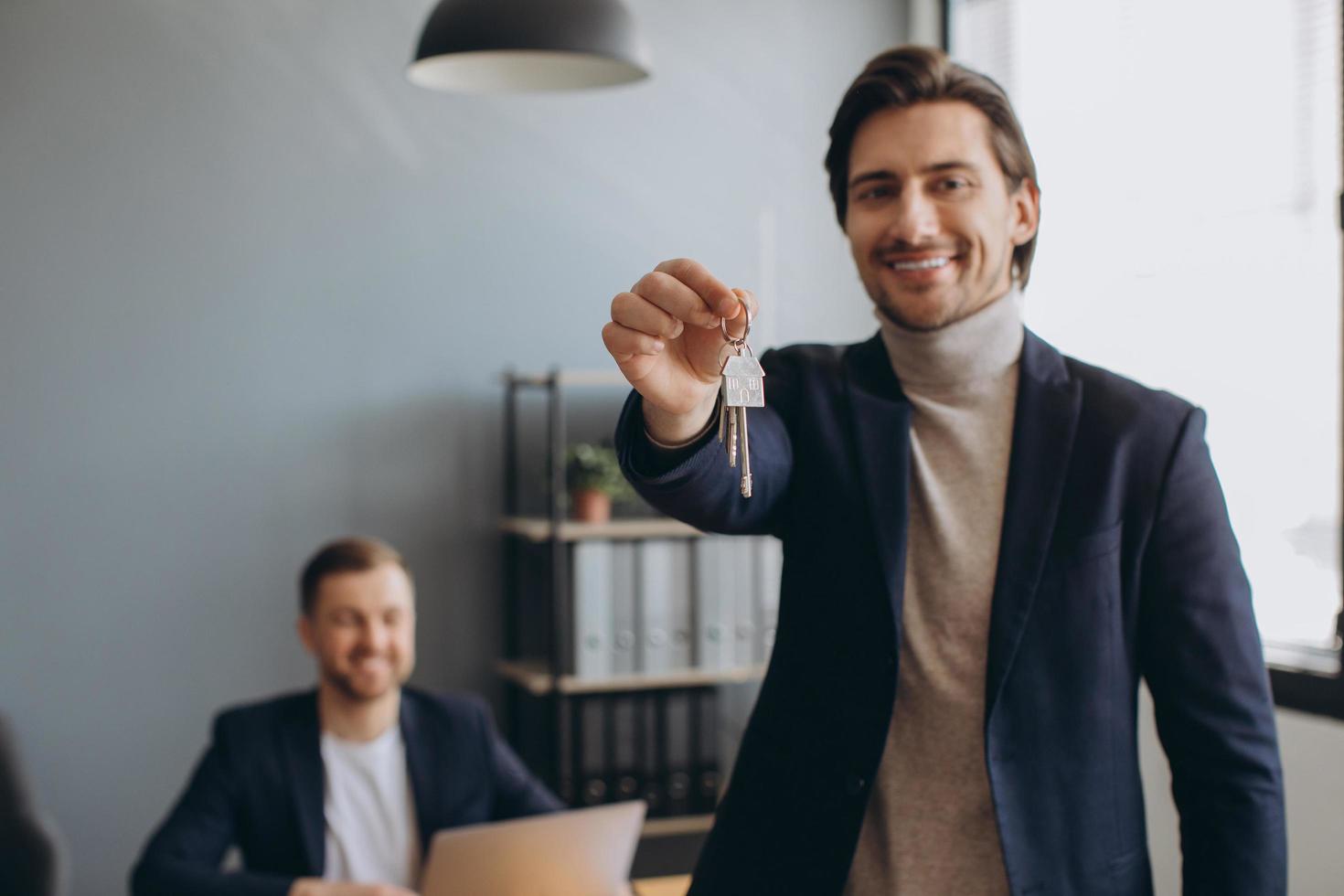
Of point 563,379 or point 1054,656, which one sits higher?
point 563,379

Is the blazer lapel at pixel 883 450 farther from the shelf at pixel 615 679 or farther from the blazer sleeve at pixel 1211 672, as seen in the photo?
the shelf at pixel 615 679

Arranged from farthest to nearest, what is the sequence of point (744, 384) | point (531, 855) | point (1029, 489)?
point (531, 855) < point (1029, 489) < point (744, 384)

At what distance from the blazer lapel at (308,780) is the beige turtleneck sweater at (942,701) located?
1.31 m

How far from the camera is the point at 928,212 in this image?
1113 millimetres

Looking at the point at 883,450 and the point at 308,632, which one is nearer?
the point at 883,450

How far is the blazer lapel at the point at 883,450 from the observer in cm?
114

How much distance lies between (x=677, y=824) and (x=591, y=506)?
86cm

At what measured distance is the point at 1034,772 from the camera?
1121 millimetres

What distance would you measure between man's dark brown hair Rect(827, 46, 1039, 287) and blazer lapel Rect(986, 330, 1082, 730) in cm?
18

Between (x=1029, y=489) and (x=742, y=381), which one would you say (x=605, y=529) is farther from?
(x=742, y=381)

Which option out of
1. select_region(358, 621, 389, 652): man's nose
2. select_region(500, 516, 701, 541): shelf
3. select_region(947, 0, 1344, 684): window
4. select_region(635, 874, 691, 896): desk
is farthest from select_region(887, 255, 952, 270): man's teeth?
select_region(500, 516, 701, 541): shelf

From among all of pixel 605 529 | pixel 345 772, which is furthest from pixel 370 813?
pixel 605 529

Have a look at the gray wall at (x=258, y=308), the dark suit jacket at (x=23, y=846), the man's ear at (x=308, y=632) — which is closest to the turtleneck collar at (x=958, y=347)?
the man's ear at (x=308, y=632)

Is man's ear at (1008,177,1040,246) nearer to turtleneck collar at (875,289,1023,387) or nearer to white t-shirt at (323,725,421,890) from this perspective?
turtleneck collar at (875,289,1023,387)
